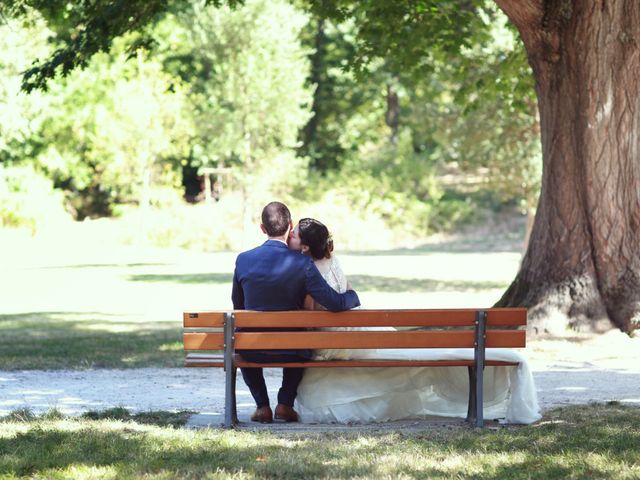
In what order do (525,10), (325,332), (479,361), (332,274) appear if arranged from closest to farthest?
1. (325,332)
2. (479,361)
3. (332,274)
4. (525,10)

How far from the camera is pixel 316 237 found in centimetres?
785

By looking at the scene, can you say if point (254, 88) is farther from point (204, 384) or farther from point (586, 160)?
point (204, 384)

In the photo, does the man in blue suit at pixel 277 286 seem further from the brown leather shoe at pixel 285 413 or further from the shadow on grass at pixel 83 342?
the shadow on grass at pixel 83 342

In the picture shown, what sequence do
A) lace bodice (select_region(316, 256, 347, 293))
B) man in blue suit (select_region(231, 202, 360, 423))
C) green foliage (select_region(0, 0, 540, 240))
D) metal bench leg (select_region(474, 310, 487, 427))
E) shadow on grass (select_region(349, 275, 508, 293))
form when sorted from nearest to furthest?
1. metal bench leg (select_region(474, 310, 487, 427))
2. man in blue suit (select_region(231, 202, 360, 423))
3. lace bodice (select_region(316, 256, 347, 293))
4. shadow on grass (select_region(349, 275, 508, 293))
5. green foliage (select_region(0, 0, 540, 240))

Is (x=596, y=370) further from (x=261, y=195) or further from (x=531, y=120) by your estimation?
(x=261, y=195)

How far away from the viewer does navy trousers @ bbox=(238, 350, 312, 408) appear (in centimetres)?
764

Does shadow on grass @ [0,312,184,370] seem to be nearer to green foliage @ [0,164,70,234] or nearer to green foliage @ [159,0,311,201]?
green foliage @ [0,164,70,234]

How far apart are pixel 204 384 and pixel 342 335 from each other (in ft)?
11.2

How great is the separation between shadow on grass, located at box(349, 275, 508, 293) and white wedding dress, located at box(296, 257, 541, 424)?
47.0 feet

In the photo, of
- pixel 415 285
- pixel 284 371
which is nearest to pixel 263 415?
pixel 284 371

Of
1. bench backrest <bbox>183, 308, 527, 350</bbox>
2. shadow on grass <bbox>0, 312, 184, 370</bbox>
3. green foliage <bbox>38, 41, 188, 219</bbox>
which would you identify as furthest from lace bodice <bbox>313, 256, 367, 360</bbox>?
green foliage <bbox>38, 41, 188, 219</bbox>

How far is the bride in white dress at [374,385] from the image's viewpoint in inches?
307

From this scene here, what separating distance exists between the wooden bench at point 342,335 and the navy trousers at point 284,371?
81 mm

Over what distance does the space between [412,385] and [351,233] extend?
35923 millimetres
